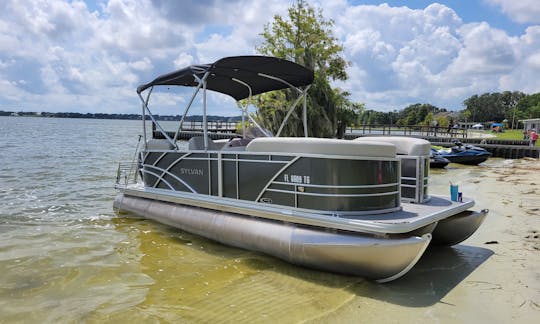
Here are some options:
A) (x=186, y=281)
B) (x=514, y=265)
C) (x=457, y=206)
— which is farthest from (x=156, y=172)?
(x=514, y=265)

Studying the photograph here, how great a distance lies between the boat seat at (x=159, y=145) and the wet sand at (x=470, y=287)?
4984 mm

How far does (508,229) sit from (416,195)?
269 centimetres

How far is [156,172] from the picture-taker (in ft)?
28.2

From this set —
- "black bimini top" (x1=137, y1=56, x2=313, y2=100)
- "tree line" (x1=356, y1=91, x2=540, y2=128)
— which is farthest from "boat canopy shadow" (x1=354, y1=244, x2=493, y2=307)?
"tree line" (x1=356, y1=91, x2=540, y2=128)

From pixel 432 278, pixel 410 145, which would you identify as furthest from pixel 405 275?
pixel 410 145

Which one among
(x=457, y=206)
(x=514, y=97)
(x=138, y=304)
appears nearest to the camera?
(x=138, y=304)

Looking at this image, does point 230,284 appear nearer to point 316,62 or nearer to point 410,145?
point 410,145

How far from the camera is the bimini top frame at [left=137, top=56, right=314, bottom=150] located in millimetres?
7246

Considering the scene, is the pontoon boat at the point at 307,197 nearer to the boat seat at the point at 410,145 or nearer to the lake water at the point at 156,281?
the boat seat at the point at 410,145

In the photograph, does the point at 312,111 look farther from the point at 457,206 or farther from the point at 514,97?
the point at 514,97

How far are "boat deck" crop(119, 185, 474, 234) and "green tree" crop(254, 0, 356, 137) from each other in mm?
15758

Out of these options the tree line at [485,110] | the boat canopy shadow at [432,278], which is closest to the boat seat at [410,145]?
the boat canopy shadow at [432,278]

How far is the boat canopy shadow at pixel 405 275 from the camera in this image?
4.93m

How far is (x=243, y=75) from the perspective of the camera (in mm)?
8328
